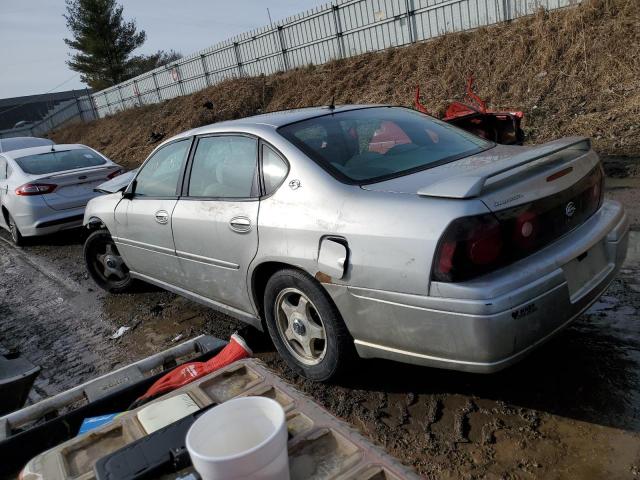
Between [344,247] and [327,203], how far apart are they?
0.28 m

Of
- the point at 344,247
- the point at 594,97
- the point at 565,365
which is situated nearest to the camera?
the point at 344,247

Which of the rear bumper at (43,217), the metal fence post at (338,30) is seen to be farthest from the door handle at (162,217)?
the metal fence post at (338,30)

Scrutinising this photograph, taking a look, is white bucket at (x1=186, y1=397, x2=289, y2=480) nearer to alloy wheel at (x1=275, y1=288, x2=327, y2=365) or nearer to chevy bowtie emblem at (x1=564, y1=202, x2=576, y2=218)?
alloy wheel at (x1=275, y1=288, x2=327, y2=365)

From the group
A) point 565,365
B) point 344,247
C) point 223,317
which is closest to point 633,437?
point 565,365

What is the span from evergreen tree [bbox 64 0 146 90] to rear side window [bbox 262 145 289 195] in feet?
142

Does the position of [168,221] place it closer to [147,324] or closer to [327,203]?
[147,324]

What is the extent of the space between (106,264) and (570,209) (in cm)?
444

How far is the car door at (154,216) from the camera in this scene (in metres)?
4.02

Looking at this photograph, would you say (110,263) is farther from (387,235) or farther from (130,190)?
(387,235)

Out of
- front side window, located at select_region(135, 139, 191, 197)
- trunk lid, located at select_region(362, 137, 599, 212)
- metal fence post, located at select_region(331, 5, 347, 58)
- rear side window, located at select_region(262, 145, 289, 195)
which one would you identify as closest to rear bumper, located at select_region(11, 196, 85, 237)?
front side window, located at select_region(135, 139, 191, 197)

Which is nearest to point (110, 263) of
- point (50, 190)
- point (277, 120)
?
point (277, 120)

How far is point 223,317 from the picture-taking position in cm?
442

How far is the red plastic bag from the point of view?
221 centimetres

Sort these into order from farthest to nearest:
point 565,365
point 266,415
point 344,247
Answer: point 565,365, point 344,247, point 266,415
